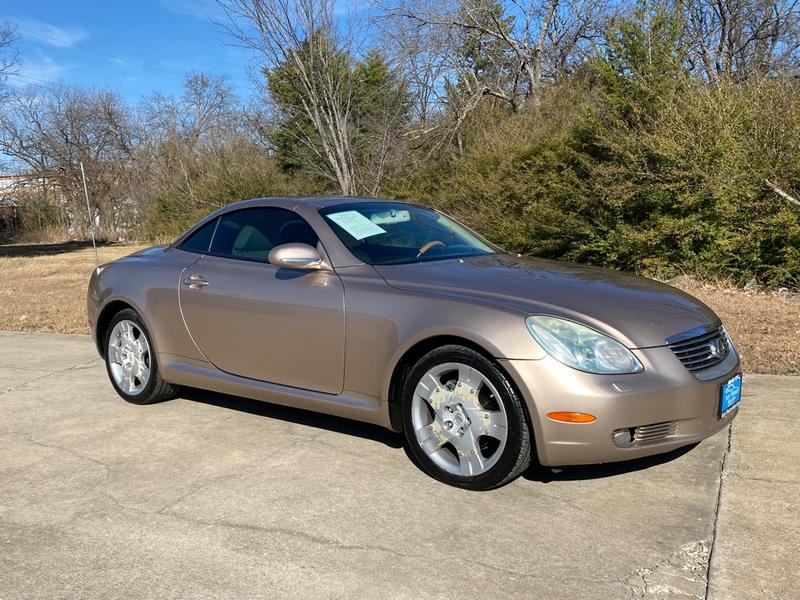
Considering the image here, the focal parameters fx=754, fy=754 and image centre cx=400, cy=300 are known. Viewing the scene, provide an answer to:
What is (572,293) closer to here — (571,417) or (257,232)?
(571,417)

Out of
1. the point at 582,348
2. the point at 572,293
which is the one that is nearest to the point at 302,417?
the point at 572,293

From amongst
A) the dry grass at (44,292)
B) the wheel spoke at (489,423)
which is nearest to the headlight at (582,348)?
the wheel spoke at (489,423)

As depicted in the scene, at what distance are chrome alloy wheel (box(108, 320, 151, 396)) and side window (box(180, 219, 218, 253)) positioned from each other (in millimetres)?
693

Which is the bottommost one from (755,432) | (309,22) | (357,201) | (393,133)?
(755,432)

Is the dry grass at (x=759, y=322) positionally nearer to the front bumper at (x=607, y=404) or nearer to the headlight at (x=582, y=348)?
the front bumper at (x=607, y=404)

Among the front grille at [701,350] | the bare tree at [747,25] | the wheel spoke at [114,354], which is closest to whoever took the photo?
the front grille at [701,350]

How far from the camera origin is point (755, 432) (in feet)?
14.6

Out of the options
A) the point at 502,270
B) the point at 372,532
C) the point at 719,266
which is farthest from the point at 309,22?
the point at 372,532

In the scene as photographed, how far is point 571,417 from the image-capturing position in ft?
11.1

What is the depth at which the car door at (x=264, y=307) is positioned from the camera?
13.8ft

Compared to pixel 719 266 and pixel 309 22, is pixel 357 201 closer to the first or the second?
pixel 719 266

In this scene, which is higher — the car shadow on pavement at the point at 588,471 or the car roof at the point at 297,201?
the car roof at the point at 297,201

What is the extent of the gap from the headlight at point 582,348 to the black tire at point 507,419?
261 mm

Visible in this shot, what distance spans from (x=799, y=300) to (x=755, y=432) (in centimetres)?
501
